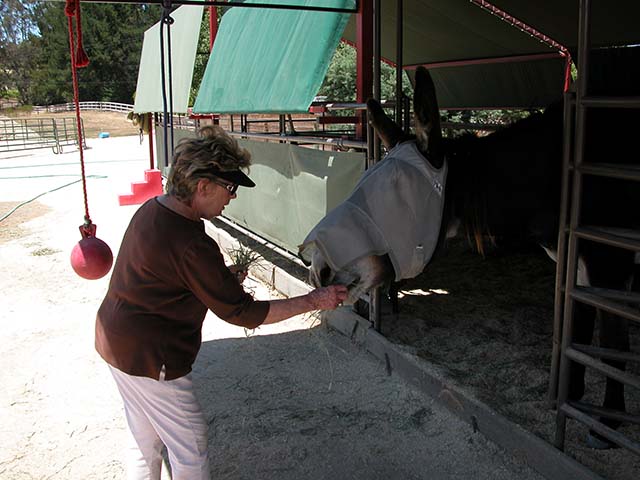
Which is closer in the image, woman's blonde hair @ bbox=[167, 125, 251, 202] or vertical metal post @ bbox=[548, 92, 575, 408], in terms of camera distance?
woman's blonde hair @ bbox=[167, 125, 251, 202]

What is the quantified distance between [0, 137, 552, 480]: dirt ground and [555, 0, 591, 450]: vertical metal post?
439 millimetres

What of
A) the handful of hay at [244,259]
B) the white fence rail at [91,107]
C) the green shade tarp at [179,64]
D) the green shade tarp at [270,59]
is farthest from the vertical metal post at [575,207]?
the white fence rail at [91,107]

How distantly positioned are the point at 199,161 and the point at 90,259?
3.00ft

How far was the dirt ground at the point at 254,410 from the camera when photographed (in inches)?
114

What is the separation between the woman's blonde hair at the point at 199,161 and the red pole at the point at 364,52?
2399 mm

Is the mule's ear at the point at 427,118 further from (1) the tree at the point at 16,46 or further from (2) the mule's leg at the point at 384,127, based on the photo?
(1) the tree at the point at 16,46

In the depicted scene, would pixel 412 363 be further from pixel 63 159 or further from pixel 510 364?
pixel 63 159

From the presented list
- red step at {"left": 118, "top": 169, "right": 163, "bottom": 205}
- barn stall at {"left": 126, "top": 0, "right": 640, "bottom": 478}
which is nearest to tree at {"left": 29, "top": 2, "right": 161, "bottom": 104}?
red step at {"left": 118, "top": 169, "right": 163, "bottom": 205}

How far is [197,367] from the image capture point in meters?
4.09

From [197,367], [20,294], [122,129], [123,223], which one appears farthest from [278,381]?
[122,129]

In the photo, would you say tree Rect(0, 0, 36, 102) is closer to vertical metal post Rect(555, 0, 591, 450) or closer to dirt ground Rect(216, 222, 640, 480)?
dirt ground Rect(216, 222, 640, 480)

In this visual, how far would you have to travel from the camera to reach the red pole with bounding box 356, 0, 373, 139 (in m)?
4.24

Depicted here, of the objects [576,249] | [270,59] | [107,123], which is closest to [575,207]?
[576,249]

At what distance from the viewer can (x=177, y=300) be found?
6.95ft
